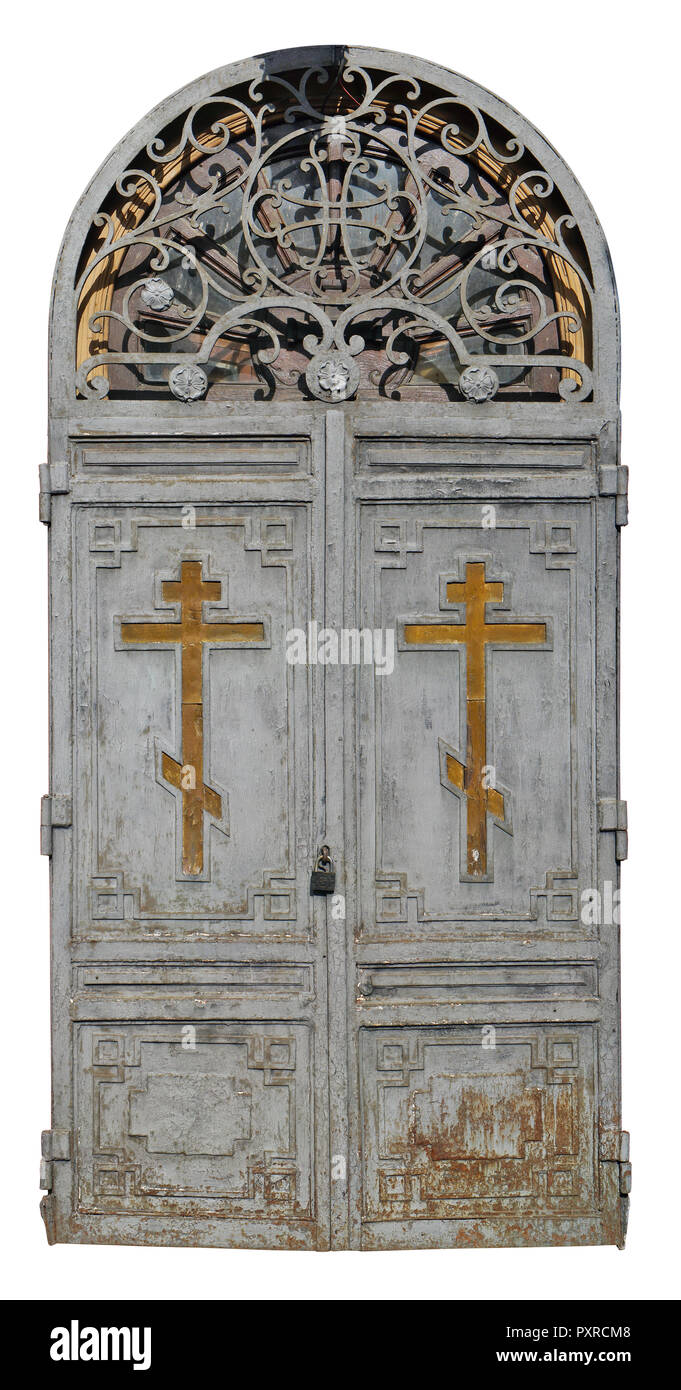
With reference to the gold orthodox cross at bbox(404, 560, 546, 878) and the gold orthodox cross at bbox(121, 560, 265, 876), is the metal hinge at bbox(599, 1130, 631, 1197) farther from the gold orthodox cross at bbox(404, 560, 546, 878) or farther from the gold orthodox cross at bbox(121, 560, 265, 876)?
the gold orthodox cross at bbox(121, 560, 265, 876)

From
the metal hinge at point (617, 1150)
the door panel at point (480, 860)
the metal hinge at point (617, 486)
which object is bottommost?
the metal hinge at point (617, 1150)

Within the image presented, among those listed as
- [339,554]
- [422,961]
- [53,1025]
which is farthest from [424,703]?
[53,1025]

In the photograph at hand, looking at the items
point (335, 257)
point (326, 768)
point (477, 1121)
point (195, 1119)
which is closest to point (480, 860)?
point (326, 768)

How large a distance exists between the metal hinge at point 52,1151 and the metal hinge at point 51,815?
1.10 metres

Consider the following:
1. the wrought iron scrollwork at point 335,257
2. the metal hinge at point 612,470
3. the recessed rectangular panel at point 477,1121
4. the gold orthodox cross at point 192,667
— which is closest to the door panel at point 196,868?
the gold orthodox cross at point 192,667

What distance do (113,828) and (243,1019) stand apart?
2.96 ft

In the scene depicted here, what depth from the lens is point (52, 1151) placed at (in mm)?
5180

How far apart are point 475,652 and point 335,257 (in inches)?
66.7

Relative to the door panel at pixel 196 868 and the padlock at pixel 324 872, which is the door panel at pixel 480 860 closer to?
the padlock at pixel 324 872

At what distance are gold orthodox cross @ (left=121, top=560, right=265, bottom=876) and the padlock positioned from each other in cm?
44

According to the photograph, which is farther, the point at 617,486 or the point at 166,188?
the point at 166,188

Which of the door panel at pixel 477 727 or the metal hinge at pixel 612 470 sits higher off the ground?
the metal hinge at pixel 612 470

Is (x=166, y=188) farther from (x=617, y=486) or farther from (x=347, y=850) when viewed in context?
(x=347, y=850)

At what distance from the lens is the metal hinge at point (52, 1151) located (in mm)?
5176
